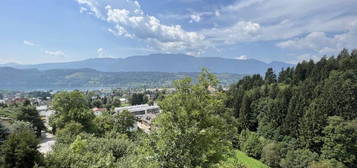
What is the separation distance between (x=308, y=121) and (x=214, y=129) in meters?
24.0

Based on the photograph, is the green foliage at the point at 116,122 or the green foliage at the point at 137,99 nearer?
the green foliage at the point at 116,122

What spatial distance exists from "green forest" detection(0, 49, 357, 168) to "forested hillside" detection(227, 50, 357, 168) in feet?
0.35

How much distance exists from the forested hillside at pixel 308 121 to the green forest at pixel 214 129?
0.35 feet

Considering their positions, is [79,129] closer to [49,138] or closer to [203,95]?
[49,138]

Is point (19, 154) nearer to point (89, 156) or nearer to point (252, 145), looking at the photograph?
point (89, 156)

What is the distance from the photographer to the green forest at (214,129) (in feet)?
21.3

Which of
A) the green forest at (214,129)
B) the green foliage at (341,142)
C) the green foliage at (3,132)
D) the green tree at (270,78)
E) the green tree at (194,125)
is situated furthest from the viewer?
the green tree at (270,78)

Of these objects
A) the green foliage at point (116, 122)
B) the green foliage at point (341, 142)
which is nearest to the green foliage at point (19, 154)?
the green foliage at point (116, 122)

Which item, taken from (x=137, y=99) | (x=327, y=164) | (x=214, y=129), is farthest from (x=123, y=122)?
(x=137, y=99)

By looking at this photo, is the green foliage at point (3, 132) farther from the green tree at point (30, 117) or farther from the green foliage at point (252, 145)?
the green foliage at point (252, 145)

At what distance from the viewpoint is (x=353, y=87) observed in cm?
2728

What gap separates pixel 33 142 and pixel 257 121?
34.0 metres

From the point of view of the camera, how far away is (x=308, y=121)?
25906 millimetres

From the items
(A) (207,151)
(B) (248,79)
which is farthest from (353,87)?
(A) (207,151)
